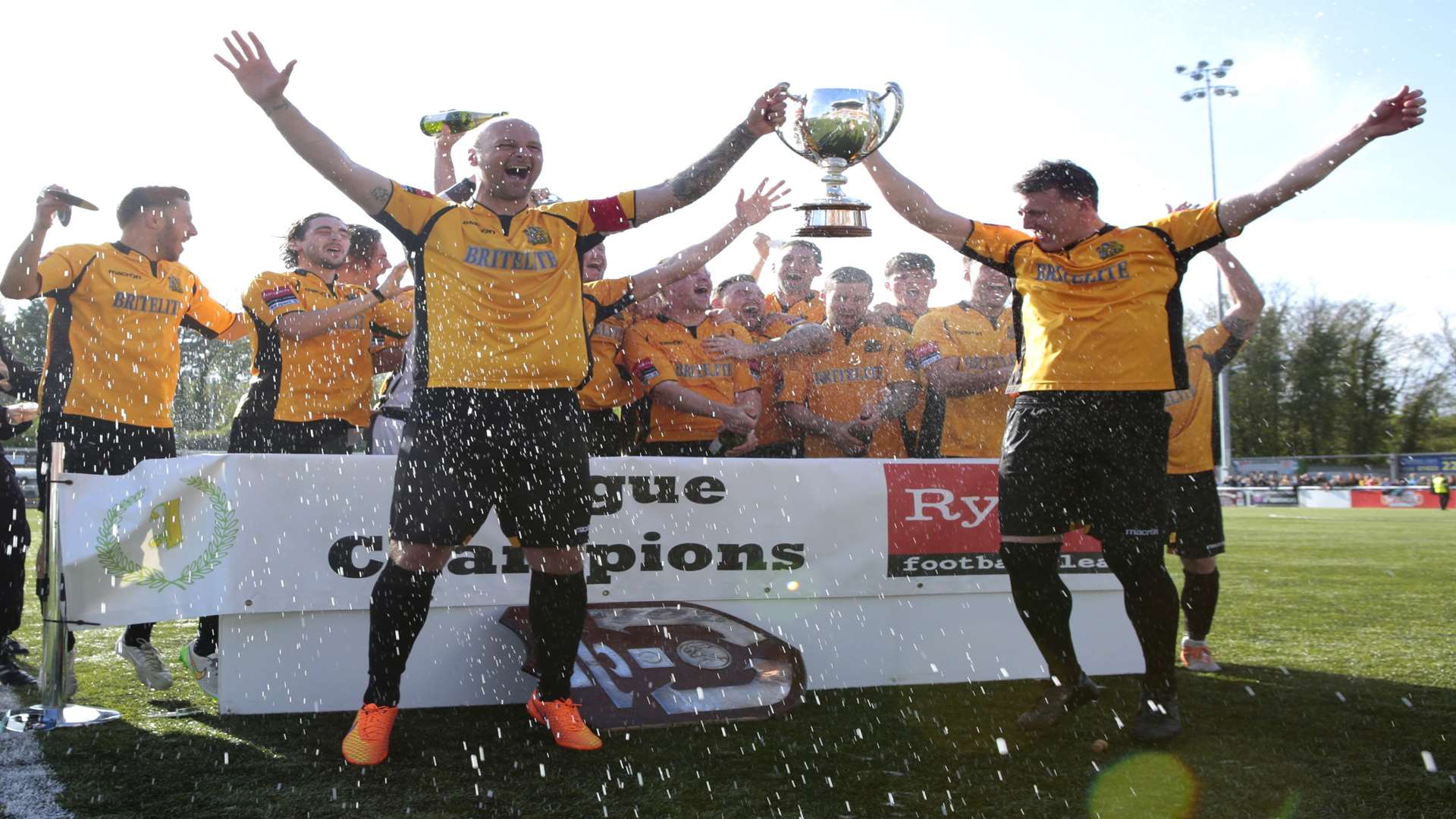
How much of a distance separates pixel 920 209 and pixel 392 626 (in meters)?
2.37

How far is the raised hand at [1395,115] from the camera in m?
3.68

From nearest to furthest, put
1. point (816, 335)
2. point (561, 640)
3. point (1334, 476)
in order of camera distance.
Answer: point (561, 640)
point (816, 335)
point (1334, 476)

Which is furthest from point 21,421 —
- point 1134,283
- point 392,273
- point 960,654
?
point 1134,283

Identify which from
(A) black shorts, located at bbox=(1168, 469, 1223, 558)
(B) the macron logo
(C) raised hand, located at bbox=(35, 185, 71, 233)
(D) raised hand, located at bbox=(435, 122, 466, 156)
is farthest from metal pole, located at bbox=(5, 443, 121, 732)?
(A) black shorts, located at bbox=(1168, 469, 1223, 558)

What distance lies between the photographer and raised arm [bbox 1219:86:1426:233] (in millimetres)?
3691

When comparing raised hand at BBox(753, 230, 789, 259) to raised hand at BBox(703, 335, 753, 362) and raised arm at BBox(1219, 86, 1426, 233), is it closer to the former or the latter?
raised hand at BBox(703, 335, 753, 362)

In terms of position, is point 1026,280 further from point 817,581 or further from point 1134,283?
point 817,581

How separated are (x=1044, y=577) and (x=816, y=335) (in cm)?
251

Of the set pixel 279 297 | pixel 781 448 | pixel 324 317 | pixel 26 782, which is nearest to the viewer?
pixel 26 782

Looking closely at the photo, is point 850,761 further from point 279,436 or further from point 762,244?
point 762,244

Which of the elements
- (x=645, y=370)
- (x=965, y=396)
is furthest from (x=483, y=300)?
(x=965, y=396)

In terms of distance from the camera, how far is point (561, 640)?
3.87 metres

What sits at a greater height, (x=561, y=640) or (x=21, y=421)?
(x=21, y=421)

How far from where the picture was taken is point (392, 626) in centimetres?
360
